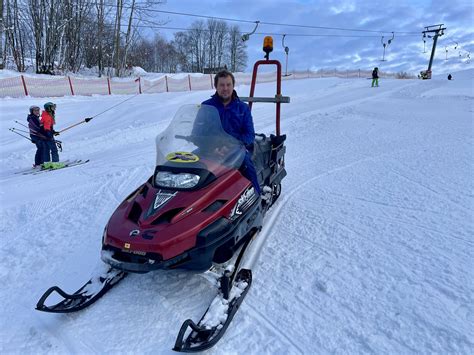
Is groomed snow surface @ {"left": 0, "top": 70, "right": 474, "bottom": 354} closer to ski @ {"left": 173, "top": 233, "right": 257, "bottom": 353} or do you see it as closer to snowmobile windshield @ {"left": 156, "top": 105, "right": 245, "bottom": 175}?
ski @ {"left": 173, "top": 233, "right": 257, "bottom": 353}

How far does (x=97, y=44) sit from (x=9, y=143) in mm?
19860

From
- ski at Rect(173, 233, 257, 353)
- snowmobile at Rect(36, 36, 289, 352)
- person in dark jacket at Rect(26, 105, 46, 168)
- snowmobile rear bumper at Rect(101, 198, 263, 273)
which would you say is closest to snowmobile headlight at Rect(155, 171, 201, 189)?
snowmobile at Rect(36, 36, 289, 352)

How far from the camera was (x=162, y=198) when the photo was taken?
8.82ft

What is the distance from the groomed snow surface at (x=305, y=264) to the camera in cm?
237

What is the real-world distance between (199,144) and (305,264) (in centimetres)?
153

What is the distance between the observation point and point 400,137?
26.1 feet

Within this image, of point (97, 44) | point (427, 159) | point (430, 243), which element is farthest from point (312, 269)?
point (97, 44)

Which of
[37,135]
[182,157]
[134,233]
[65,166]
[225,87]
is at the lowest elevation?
[65,166]

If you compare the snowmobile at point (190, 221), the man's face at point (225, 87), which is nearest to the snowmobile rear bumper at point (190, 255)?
the snowmobile at point (190, 221)

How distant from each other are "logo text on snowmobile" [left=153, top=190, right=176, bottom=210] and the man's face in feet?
4.63

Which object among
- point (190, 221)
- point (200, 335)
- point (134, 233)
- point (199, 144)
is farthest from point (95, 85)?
point (200, 335)

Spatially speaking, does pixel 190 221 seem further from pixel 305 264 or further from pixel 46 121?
pixel 46 121

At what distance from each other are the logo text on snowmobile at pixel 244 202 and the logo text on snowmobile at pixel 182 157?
20.9 inches

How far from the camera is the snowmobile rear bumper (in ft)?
7.91
